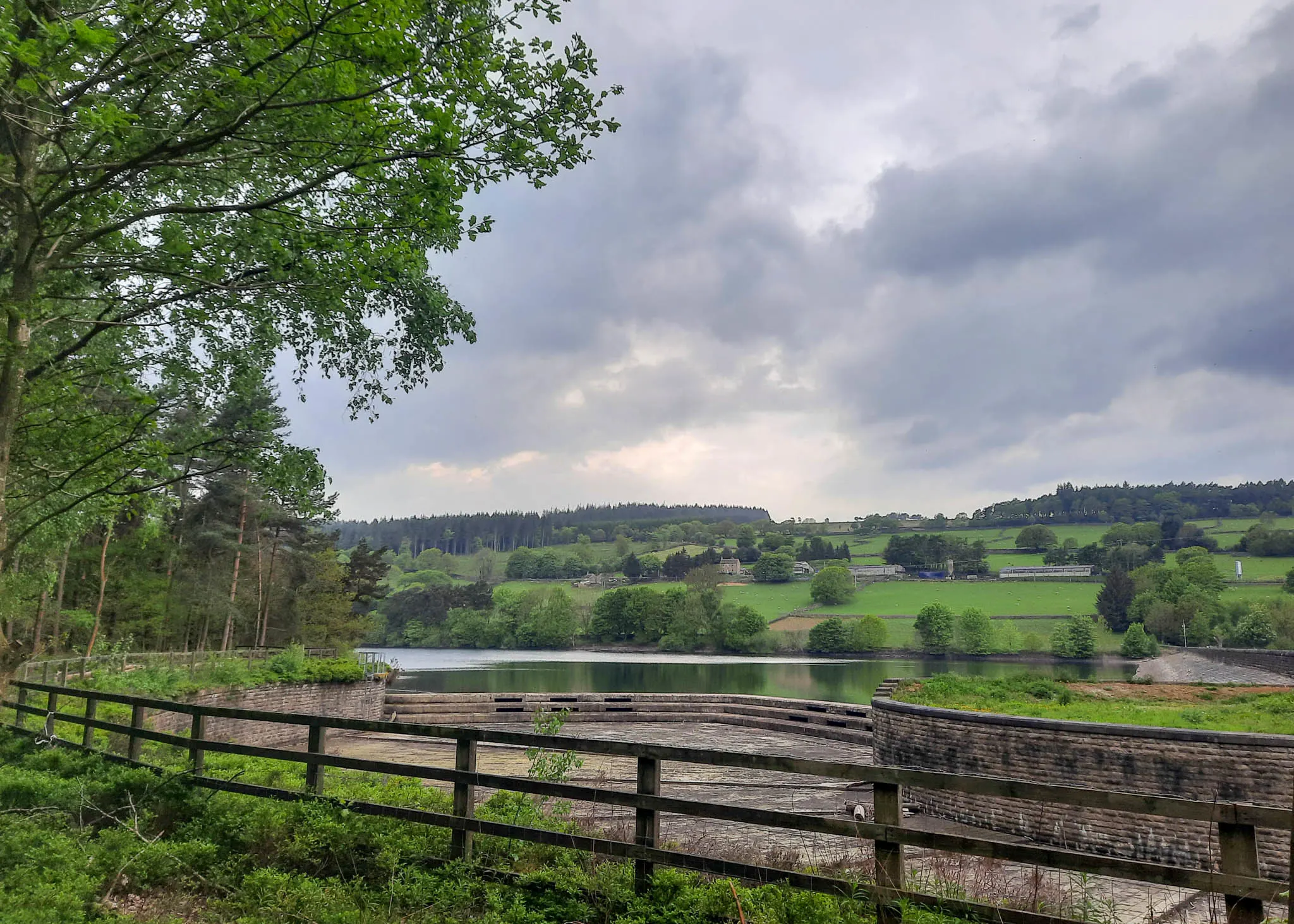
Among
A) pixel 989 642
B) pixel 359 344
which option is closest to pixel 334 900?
pixel 359 344

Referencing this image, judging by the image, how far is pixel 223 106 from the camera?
503 cm

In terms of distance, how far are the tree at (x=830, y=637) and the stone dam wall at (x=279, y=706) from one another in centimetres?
7127

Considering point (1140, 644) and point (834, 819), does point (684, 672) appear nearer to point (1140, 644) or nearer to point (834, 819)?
point (1140, 644)

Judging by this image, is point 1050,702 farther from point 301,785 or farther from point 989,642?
point 989,642

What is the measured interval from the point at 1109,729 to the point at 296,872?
10.8 m

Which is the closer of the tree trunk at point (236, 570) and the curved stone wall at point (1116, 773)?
the curved stone wall at point (1116, 773)

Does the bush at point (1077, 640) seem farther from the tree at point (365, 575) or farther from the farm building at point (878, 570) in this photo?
the tree at point (365, 575)

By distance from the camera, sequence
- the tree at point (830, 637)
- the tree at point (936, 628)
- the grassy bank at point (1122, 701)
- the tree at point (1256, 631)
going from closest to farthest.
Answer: the grassy bank at point (1122, 701) < the tree at point (1256, 631) < the tree at point (936, 628) < the tree at point (830, 637)

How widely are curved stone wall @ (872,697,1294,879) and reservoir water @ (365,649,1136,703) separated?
24.5m

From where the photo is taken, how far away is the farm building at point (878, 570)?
130375 millimetres

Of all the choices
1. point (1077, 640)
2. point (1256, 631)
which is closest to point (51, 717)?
point (1256, 631)

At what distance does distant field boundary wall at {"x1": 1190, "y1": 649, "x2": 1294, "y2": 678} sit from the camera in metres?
30.5

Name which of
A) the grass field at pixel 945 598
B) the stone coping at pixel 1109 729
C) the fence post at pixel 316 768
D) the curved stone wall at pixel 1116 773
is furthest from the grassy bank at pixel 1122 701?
the grass field at pixel 945 598

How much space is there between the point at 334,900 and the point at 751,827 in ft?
23.3
